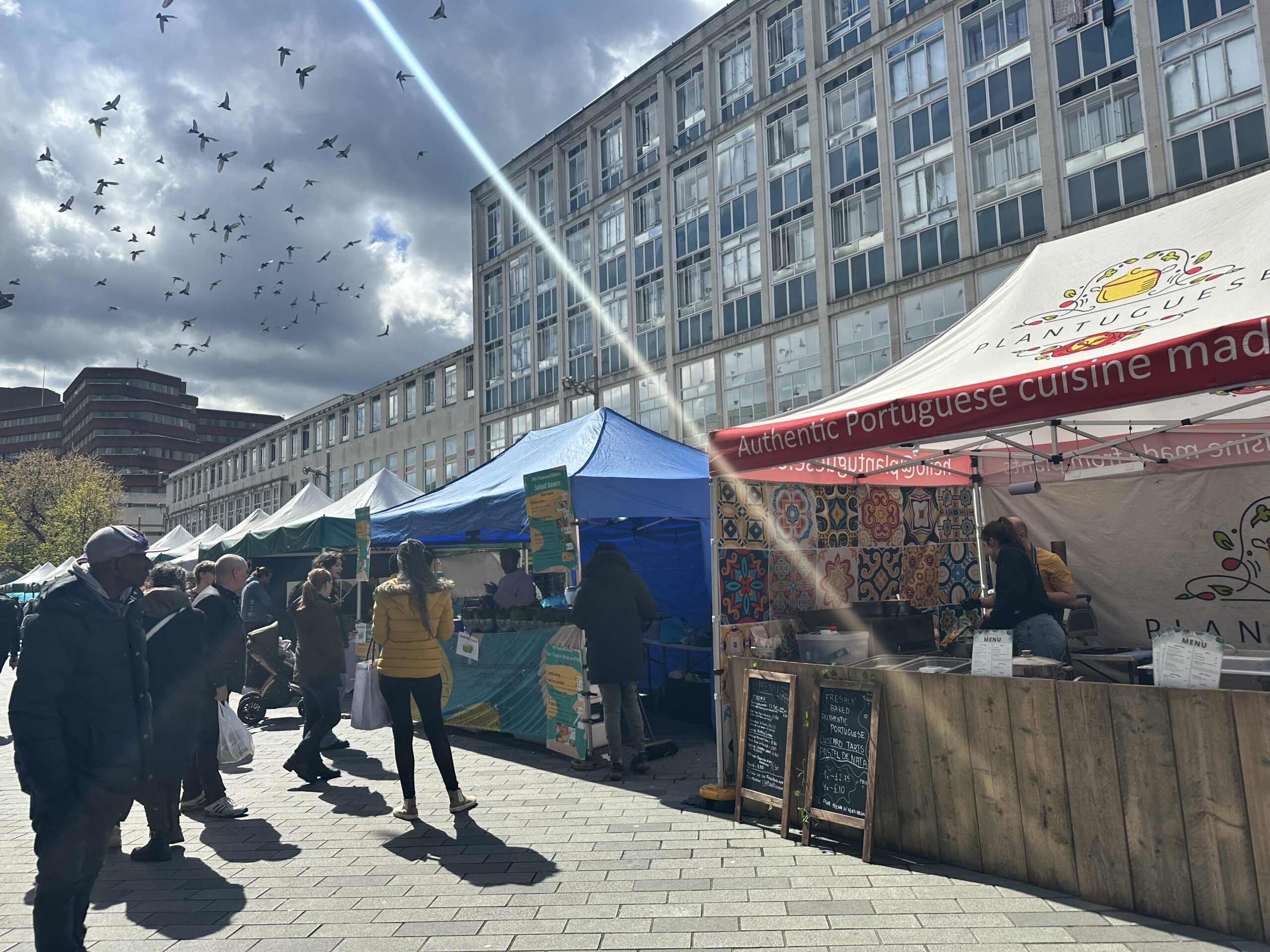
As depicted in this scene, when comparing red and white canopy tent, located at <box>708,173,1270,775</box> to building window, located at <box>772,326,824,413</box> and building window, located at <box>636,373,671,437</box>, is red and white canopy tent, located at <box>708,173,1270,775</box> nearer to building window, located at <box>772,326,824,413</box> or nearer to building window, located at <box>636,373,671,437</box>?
building window, located at <box>772,326,824,413</box>

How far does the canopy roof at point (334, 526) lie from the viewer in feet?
46.5

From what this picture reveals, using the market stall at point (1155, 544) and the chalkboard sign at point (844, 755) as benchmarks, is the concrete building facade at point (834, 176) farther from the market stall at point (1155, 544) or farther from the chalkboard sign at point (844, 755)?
the chalkboard sign at point (844, 755)

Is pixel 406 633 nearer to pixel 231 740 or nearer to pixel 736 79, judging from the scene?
pixel 231 740

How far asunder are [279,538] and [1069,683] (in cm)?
1366

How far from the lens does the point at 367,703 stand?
806cm

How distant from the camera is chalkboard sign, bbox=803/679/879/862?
479cm

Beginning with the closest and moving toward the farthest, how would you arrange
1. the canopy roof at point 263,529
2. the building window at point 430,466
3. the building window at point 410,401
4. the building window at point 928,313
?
the canopy roof at point 263,529, the building window at point 928,313, the building window at point 430,466, the building window at point 410,401

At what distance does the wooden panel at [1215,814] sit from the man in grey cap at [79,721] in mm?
4486

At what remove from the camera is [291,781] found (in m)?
7.36

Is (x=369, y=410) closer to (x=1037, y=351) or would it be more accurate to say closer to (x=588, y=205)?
(x=588, y=205)

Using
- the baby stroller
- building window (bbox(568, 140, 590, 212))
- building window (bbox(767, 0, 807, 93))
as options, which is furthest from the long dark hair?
building window (bbox(568, 140, 590, 212))

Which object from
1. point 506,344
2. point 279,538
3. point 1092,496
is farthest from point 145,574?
point 506,344

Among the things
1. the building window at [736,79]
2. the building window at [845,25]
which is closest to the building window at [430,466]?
the building window at [736,79]

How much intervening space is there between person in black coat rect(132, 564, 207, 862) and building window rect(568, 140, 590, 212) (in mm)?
37397
